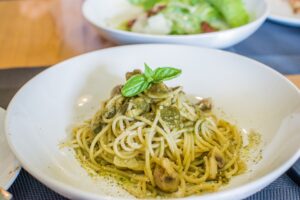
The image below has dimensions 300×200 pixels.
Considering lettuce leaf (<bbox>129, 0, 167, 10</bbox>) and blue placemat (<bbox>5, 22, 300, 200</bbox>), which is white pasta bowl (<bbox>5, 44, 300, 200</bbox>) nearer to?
blue placemat (<bbox>5, 22, 300, 200</bbox>)

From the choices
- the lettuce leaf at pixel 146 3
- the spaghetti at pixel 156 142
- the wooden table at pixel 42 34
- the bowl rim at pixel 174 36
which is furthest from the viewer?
the lettuce leaf at pixel 146 3

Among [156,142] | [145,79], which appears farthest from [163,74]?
[156,142]

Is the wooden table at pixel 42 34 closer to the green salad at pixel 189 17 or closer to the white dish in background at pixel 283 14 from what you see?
the green salad at pixel 189 17

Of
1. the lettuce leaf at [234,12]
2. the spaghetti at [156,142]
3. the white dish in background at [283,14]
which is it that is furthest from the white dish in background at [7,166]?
the white dish in background at [283,14]

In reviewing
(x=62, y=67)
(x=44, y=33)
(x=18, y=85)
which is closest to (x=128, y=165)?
(x=62, y=67)

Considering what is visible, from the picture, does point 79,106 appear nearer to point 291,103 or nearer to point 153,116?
point 153,116

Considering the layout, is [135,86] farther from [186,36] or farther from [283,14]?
[283,14]

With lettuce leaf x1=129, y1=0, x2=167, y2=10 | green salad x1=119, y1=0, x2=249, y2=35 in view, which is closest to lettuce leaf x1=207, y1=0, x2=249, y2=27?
green salad x1=119, y1=0, x2=249, y2=35
